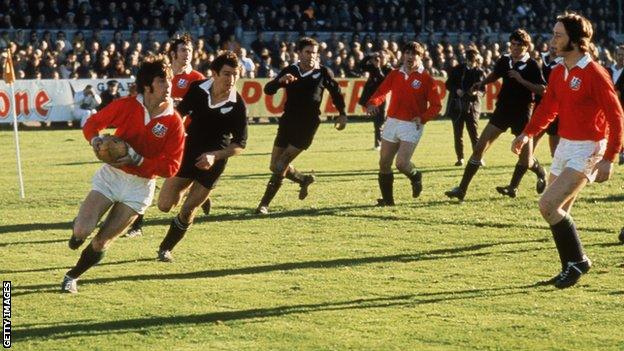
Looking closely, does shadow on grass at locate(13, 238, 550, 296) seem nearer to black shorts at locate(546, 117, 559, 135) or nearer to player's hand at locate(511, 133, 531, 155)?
player's hand at locate(511, 133, 531, 155)

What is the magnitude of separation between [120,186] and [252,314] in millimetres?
1687

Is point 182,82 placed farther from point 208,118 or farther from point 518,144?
point 518,144

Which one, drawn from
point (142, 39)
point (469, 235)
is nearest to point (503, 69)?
point (469, 235)

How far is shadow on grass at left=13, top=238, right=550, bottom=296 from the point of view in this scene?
36.7ft

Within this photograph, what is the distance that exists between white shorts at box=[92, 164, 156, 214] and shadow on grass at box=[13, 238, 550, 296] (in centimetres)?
102

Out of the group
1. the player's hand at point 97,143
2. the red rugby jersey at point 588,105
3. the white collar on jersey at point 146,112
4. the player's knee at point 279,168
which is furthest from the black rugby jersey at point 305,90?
the player's hand at point 97,143

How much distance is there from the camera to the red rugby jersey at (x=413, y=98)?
16719 mm

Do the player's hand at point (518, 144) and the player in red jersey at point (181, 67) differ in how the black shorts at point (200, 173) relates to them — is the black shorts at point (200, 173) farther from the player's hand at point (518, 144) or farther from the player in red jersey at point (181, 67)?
the player's hand at point (518, 144)

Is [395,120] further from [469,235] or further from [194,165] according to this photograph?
[194,165]

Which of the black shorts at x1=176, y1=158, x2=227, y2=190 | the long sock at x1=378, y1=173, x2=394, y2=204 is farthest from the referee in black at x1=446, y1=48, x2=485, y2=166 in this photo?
the black shorts at x1=176, y1=158, x2=227, y2=190

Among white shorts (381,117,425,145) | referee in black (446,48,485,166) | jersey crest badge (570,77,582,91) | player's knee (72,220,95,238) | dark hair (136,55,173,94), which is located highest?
dark hair (136,55,173,94)

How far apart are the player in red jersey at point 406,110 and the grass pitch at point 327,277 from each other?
652mm

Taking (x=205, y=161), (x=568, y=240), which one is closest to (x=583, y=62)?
(x=568, y=240)

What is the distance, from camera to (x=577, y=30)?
35.0ft
